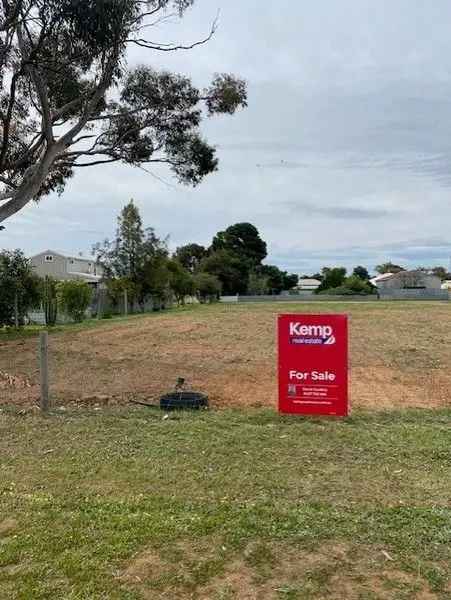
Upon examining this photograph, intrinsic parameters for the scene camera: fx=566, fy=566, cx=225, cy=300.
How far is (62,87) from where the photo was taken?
13023mm

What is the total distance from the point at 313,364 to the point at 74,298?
20.3m

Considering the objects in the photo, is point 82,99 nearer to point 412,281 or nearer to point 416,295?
point 416,295

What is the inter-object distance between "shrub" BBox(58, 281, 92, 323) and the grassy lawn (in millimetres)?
19385

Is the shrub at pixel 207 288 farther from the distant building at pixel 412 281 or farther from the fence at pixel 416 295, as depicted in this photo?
the distant building at pixel 412 281

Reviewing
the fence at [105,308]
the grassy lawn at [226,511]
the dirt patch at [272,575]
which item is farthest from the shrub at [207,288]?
the dirt patch at [272,575]

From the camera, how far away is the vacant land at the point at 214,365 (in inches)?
316

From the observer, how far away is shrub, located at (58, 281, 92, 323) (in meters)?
25.0

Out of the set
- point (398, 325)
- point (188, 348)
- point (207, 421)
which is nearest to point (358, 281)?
point (398, 325)

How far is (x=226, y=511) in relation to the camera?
380cm

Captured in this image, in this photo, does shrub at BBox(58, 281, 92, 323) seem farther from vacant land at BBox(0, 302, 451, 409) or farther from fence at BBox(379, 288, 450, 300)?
fence at BBox(379, 288, 450, 300)

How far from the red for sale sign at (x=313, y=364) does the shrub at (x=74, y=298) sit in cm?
1992

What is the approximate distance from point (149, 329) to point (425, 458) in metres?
12.6

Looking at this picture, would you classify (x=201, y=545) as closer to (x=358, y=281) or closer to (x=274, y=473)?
(x=274, y=473)

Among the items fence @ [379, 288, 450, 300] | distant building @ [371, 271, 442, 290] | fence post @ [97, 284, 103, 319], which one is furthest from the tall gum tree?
distant building @ [371, 271, 442, 290]
